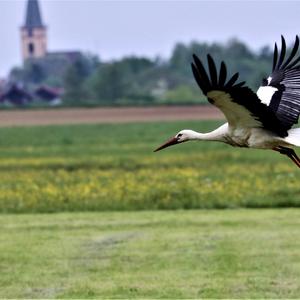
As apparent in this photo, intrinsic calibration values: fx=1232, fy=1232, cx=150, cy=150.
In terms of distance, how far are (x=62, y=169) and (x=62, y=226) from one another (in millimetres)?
10387

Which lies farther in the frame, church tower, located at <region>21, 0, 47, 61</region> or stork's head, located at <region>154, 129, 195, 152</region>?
church tower, located at <region>21, 0, 47, 61</region>

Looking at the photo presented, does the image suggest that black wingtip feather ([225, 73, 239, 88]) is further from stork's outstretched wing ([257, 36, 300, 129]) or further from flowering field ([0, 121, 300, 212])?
flowering field ([0, 121, 300, 212])

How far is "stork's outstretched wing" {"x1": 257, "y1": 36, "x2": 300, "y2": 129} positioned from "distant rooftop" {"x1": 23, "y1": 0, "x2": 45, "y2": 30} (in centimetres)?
18555

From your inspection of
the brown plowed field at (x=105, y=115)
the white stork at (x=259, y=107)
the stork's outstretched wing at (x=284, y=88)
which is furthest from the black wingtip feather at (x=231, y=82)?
the brown plowed field at (x=105, y=115)

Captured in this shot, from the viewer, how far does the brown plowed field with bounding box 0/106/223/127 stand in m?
60.2

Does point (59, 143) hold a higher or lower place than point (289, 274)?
lower

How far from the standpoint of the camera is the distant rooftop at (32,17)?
646 feet

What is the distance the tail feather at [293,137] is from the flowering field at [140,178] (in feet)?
23.6

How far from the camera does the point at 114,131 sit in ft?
165

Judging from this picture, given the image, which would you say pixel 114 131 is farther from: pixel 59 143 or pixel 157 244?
pixel 157 244

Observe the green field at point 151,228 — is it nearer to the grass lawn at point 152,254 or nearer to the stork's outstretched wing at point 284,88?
the grass lawn at point 152,254

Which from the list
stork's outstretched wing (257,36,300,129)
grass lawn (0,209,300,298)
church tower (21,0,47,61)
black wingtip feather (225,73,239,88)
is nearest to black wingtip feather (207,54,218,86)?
black wingtip feather (225,73,239,88)

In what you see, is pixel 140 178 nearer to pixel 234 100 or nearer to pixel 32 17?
pixel 234 100

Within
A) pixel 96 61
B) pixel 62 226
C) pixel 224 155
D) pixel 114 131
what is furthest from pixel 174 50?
pixel 62 226
